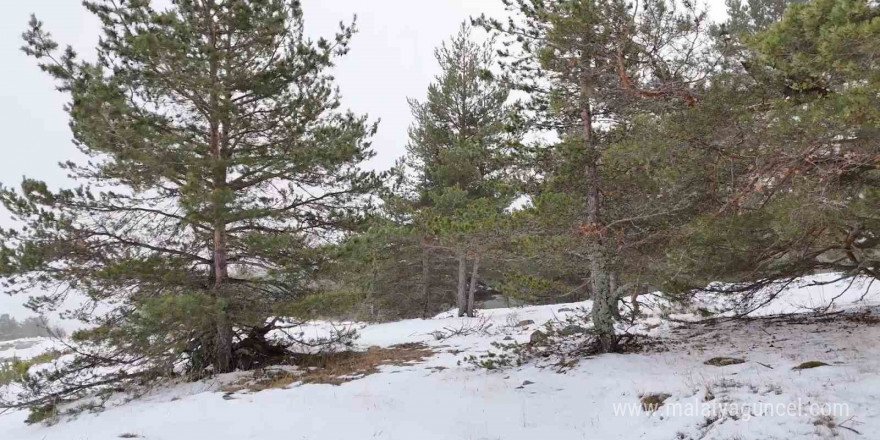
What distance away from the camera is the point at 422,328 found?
14539mm

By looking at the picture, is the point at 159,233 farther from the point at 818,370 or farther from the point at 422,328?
the point at 818,370

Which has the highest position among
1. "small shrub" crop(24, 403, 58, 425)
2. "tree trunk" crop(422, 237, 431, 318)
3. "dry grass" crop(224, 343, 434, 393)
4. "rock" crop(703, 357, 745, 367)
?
"tree trunk" crop(422, 237, 431, 318)

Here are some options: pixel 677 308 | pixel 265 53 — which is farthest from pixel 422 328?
pixel 265 53

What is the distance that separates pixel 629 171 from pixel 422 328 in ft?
30.3

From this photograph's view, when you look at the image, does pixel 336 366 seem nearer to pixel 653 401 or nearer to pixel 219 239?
pixel 219 239

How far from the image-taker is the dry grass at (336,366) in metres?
7.48

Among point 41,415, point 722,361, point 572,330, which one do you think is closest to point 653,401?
point 722,361

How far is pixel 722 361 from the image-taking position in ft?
20.6

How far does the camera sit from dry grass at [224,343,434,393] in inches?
295

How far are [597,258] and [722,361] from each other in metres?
2.26

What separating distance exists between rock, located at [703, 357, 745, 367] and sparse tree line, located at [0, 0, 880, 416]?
4.52 feet

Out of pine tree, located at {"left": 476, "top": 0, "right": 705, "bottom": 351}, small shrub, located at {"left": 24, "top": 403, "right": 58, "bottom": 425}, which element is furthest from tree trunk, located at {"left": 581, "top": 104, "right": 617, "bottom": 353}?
small shrub, located at {"left": 24, "top": 403, "right": 58, "bottom": 425}

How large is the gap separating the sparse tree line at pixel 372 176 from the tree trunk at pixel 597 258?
0.04 metres

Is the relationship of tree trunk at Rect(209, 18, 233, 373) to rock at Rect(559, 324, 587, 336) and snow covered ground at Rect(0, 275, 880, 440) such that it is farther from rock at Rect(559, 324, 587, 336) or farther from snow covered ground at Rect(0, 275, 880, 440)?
rock at Rect(559, 324, 587, 336)
